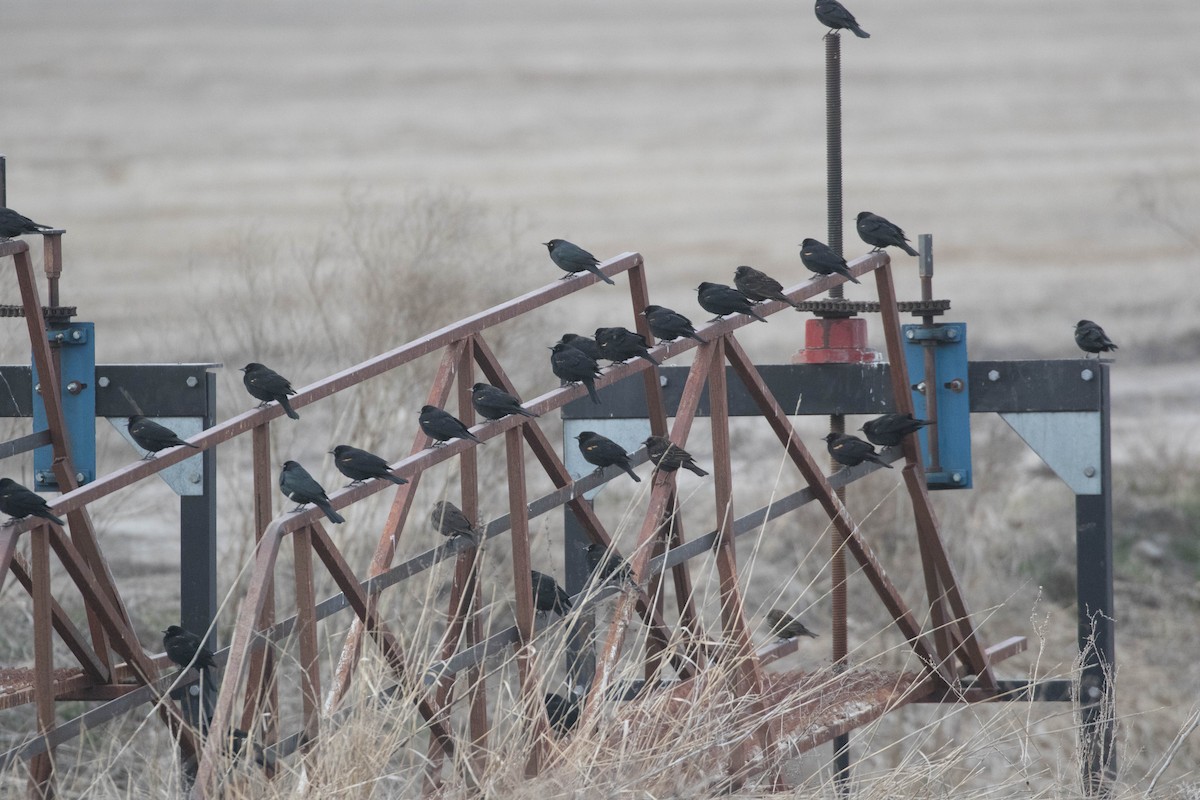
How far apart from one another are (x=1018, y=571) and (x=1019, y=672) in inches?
78.0

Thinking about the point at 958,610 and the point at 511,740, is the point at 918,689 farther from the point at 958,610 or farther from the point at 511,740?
the point at 511,740

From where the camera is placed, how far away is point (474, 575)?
5418 mm

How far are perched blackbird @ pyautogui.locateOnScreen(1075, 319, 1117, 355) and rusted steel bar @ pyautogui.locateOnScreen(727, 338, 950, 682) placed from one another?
1994mm

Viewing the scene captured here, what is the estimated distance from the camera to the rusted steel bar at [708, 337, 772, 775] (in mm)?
4730

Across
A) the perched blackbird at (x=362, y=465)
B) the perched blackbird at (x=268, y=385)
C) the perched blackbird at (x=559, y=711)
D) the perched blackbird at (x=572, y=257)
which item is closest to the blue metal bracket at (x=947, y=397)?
the perched blackbird at (x=572, y=257)

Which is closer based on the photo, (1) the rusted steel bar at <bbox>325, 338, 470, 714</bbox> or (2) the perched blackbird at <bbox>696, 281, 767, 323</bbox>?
(1) the rusted steel bar at <bbox>325, 338, 470, 714</bbox>

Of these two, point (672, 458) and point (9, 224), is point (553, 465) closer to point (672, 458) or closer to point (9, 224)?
point (672, 458)

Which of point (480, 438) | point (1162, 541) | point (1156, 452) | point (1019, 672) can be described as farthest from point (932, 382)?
point (1156, 452)

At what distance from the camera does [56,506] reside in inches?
187

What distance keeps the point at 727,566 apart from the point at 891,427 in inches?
50.6

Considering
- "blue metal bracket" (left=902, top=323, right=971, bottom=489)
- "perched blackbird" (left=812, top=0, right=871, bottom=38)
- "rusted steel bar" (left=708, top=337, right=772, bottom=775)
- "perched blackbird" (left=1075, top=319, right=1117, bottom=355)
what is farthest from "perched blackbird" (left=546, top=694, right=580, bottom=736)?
"perched blackbird" (left=812, top=0, right=871, bottom=38)

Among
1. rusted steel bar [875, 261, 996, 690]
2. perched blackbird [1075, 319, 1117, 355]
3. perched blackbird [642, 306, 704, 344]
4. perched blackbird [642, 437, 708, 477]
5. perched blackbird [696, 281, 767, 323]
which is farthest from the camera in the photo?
perched blackbird [1075, 319, 1117, 355]

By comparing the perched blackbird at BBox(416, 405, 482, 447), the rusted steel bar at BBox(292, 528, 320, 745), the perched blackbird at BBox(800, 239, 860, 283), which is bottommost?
the rusted steel bar at BBox(292, 528, 320, 745)

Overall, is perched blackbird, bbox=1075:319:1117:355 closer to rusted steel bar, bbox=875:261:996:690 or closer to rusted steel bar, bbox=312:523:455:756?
rusted steel bar, bbox=875:261:996:690
